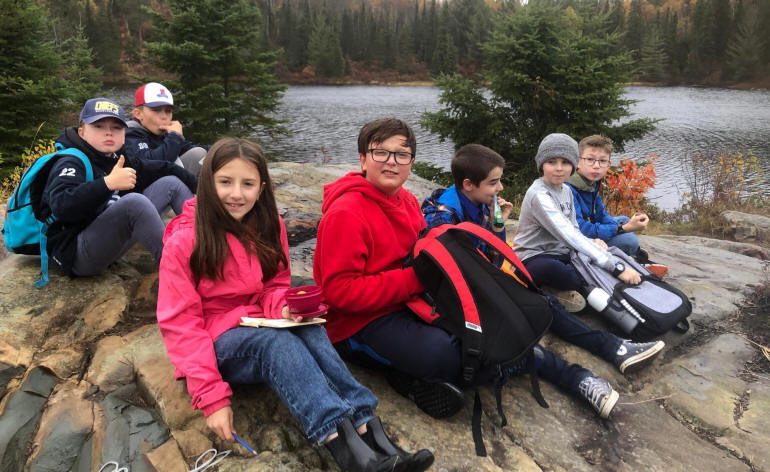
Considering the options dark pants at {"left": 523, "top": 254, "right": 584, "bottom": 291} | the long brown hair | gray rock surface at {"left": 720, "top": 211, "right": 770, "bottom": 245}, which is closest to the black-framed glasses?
the long brown hair

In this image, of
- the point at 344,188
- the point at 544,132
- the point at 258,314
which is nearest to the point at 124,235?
the point at 258,314

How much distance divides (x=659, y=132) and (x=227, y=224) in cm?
2124

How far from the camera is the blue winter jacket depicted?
4004 millimetres

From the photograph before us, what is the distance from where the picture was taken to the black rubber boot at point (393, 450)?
184cm

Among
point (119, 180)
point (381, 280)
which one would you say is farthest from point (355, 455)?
point (119, 180)

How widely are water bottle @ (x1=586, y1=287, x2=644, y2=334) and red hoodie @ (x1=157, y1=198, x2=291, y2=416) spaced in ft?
7.00

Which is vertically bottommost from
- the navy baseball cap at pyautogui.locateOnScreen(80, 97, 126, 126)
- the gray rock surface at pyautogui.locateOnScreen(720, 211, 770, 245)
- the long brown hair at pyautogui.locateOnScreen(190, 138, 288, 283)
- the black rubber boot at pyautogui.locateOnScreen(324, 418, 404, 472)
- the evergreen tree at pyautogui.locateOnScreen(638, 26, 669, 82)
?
the gray rock surface at pyautogui.locateOnScreen(720, 211, 770, 245)

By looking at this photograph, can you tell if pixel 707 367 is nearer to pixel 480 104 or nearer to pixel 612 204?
pixel 612 204

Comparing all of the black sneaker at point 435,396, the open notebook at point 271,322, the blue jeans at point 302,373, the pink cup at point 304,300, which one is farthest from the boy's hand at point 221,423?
the black sneaker at point 435,396

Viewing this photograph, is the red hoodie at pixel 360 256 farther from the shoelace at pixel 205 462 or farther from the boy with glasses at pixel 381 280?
the shoelace at pixel 205 462

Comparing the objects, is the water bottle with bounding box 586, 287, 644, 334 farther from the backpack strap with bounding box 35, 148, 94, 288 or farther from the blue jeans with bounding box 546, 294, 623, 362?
the backpack strap with bounding box 35, 148, 94, 288

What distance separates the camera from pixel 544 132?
379 inches

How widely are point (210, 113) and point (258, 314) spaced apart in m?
10.7

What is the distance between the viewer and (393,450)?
1857 millimetres
